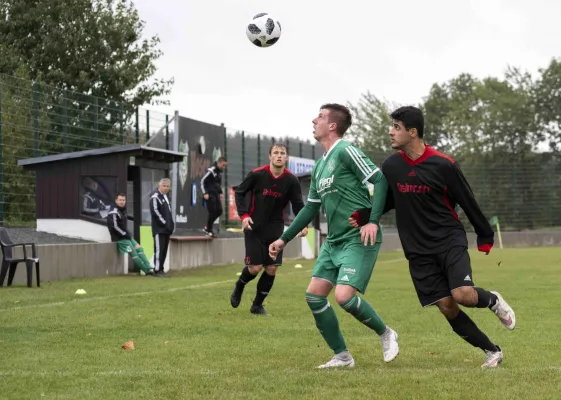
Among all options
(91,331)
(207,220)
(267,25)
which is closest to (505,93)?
(207,220)

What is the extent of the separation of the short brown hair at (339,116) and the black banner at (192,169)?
19.0 m

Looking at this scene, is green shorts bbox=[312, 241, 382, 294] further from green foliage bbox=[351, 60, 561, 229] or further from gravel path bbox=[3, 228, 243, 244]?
green foliage bbox=[351, 60, 561, 229]

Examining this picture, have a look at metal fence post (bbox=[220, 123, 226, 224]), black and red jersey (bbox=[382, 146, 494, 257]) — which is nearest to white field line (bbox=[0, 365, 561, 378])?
black and red jersey (bbox=[382, 146, 494, 257])

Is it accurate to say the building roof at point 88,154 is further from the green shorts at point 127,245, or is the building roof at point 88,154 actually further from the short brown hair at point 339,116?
the short brown hair at point 339,116

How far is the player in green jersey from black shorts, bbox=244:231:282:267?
4.17 metres

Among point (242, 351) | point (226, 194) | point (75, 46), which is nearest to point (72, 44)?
point (75, 46)

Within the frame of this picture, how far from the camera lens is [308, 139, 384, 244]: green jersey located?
7.41 meters

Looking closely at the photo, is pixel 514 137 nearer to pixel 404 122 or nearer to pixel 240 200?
pixel 240 200

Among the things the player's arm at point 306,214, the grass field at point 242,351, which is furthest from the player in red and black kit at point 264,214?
the player's arm at point 306,214

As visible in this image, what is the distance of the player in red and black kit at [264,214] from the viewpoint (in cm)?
1189

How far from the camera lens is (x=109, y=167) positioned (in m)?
22.2

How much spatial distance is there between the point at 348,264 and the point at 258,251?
479 centimetres

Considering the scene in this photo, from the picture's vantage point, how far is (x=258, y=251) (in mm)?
11984

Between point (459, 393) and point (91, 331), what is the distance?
16.3 feet
